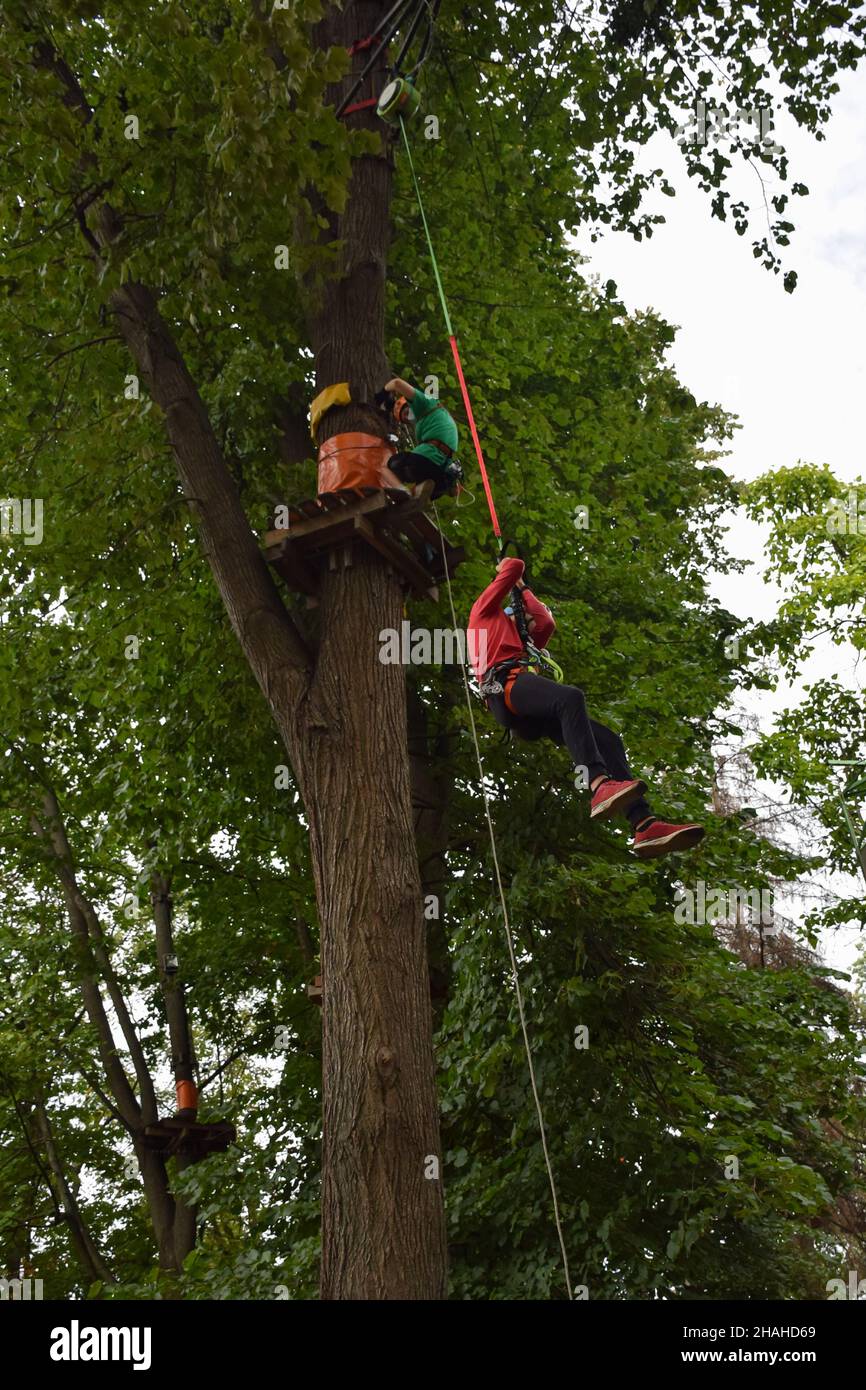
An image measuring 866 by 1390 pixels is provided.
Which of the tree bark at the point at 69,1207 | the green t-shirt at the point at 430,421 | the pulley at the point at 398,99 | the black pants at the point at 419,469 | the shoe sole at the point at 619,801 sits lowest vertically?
the tree bark at the point at 69,1207

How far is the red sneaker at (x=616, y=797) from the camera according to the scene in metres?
5.37

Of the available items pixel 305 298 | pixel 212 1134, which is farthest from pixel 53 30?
pixel 212 1134

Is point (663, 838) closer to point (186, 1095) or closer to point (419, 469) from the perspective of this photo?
point (419, 469)

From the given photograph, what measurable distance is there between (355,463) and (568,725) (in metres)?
1.76

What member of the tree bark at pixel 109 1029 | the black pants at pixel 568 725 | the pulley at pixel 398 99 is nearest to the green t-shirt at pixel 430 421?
the black pants at pixel 568 725

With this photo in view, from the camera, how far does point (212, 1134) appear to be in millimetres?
11406

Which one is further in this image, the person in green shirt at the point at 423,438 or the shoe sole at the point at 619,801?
the person in green shirt at the point at 423,438

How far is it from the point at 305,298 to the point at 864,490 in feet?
46.7

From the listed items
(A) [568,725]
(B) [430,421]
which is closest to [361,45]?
(B) [430,421]

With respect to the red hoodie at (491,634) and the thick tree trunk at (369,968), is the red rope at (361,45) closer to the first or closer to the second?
the thick tree trunk at (369,968)

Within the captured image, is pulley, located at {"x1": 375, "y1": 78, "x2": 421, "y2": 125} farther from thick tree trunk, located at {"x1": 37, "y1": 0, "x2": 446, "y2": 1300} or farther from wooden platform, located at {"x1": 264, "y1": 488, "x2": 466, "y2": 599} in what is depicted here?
wooden platform, located at {"x1": 264, "y1": 488, "x2": 466, "y2": 599}

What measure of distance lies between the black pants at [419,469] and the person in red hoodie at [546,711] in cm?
56

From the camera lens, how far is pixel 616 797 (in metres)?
5.37
